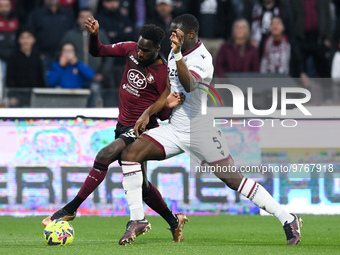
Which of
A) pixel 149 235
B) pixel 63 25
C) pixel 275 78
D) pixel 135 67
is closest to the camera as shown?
pixel 135 67

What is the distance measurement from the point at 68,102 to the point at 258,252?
475 centimetres

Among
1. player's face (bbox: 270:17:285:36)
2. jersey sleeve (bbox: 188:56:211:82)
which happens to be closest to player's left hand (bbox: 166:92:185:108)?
jersey sleeve (bbox: 188:56:211:82)

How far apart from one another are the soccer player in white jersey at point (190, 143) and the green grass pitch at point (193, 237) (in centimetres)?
36

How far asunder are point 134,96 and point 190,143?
0.96 metres

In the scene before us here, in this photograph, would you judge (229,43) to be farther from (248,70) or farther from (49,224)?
(49,224)

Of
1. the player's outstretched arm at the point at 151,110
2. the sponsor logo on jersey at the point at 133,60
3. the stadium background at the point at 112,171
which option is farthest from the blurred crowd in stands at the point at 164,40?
the player's outstretched arm at the point at 151,110

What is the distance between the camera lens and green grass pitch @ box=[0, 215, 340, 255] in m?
6.62

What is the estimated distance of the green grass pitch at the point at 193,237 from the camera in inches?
261

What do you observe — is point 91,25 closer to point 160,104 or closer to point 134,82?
point 134,82

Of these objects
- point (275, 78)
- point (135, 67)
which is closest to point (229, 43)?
point (275, 78)

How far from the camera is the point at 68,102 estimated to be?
1047cm

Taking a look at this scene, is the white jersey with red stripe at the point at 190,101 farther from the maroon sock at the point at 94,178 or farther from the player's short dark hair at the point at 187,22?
the maroon sock at the point at 94,178

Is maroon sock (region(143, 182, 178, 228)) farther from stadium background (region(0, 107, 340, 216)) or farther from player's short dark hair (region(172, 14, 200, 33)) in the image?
stadium background (region(0, 107, 340, 216))

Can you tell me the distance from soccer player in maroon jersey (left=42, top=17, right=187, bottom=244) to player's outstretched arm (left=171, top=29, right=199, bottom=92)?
67 cm
